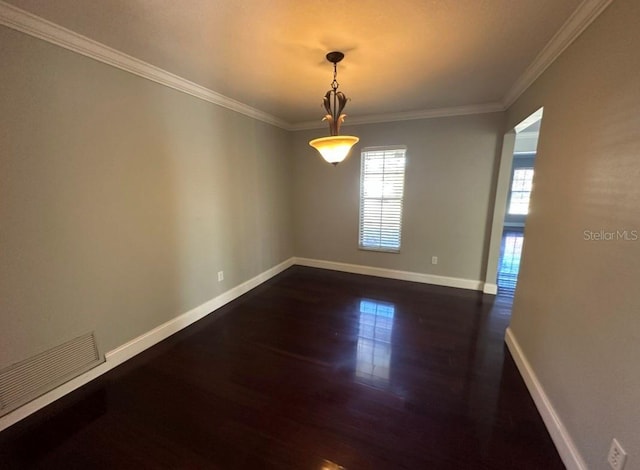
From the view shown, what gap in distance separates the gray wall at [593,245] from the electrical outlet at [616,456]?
0.10 feet

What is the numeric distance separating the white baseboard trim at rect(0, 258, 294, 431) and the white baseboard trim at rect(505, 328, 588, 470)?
314 centimetres

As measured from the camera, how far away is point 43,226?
173 cm

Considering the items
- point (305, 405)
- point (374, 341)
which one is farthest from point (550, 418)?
point (305, 405)

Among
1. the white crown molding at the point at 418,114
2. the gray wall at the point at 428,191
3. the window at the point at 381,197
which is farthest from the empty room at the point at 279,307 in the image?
the window at the point at 381,197

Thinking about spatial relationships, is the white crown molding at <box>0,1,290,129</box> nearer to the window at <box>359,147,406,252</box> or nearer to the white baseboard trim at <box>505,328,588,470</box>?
the window at <box>359,147,406,252</box>

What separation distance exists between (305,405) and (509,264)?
4.70m

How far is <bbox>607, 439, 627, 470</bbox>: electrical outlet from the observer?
3.54 feet

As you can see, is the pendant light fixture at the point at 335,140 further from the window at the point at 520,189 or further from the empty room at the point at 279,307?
the window at the point at 520,189

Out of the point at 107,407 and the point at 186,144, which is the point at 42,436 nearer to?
the point at 107,407

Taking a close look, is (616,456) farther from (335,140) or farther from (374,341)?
(335,140)

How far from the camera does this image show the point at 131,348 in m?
2.32

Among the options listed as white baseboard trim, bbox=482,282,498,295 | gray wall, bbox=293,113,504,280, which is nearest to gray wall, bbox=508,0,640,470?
gray wall, bbox=293,113,504,280

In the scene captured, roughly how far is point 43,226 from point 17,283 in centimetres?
38

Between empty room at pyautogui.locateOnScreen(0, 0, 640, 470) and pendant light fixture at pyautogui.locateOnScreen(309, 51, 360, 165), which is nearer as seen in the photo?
empty room at pyautogui.locateOnScreen(0, 0, 640, 470)
